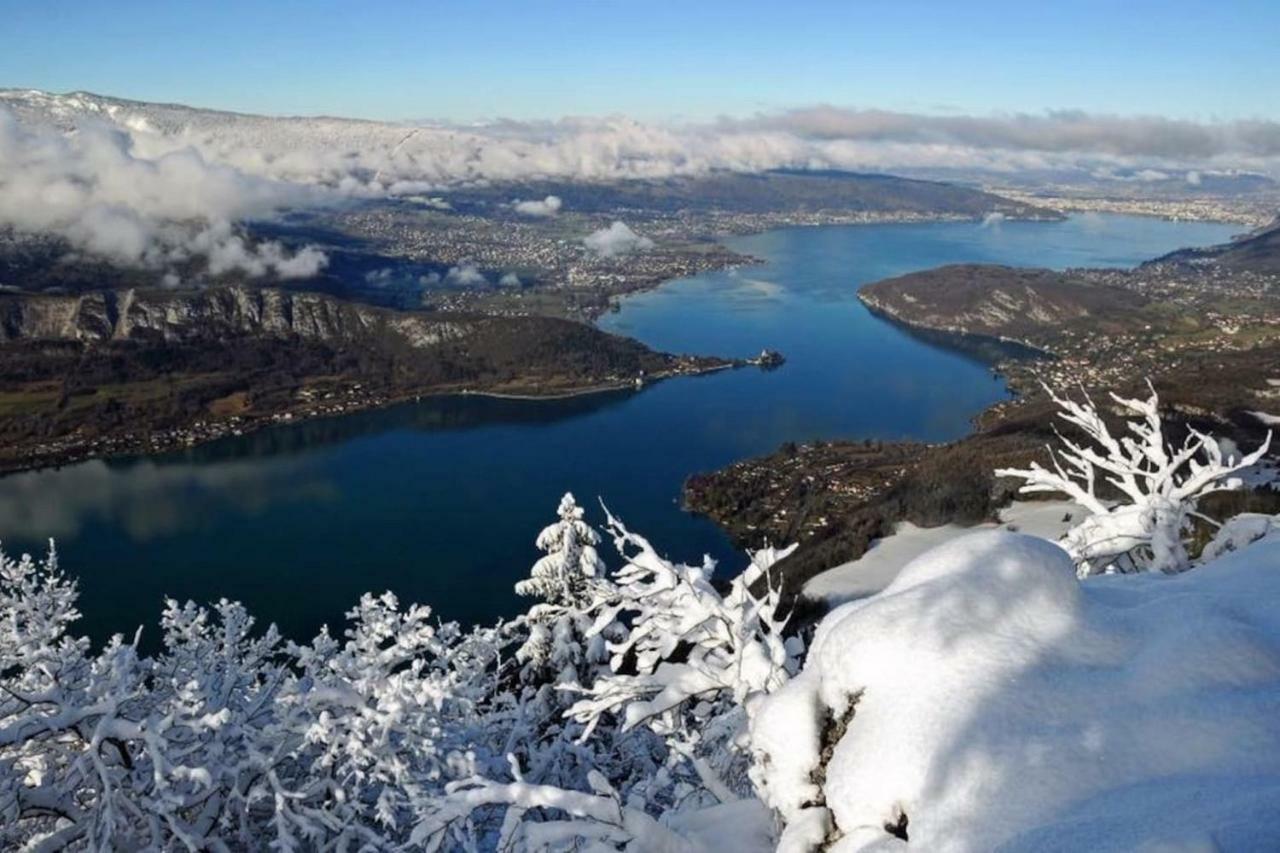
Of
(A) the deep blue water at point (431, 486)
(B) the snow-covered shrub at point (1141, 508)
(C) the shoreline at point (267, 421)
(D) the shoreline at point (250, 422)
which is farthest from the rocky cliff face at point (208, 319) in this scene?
(B) the snow-covered shrub at point (1141, 508)

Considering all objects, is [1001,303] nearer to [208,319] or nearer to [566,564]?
[208,319]

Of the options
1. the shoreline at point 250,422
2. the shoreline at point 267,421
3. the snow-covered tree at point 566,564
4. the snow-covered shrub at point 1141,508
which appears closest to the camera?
the snow-covered shrub at point 1141,508

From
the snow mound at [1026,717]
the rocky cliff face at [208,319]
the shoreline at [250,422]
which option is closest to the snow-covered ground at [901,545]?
the snow mound at [1026,717]

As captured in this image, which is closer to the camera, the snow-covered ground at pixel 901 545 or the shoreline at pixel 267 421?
the snow-covered ground at pixel 901 545

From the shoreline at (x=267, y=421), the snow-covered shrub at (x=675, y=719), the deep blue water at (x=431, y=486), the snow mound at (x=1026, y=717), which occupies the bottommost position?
the shoreline at (x=267, y=421)

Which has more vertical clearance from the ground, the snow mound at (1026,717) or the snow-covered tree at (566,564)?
the snow mound at (1026,717)

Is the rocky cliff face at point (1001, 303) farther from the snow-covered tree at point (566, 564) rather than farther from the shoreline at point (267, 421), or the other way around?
the snow-covered tree at point (566, 564)

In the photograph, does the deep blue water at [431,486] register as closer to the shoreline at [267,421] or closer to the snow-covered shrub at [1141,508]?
the shoreline at [267,421]

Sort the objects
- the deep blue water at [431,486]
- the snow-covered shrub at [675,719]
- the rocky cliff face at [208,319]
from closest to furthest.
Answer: the snow-covered shrub at [675,719], the deep blue water at [431,486], the rocky cliff face at [208,319]
